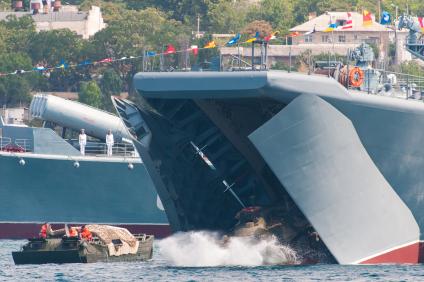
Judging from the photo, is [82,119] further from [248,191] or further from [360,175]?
[360,175]

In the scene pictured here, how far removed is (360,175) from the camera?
50.4 meters

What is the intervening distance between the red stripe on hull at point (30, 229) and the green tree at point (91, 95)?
4244cm

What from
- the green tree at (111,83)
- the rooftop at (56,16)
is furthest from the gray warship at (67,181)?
the rooftop at (56,16)

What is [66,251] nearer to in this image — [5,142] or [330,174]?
[330,174]

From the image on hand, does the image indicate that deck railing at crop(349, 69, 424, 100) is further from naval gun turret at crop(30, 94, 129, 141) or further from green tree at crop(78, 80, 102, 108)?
green tree at crop(78, 80, 102, 108)

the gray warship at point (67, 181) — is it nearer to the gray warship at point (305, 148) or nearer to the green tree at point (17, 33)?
Result: the gray warship at point (305, 148)

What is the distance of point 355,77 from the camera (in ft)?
168

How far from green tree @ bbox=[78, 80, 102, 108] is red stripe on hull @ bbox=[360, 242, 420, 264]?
69694 mm

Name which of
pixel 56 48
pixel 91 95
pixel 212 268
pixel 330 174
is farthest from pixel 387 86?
pixel 56 48

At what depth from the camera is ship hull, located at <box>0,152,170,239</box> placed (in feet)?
252

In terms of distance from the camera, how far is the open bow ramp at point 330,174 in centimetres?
4969

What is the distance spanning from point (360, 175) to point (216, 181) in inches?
224

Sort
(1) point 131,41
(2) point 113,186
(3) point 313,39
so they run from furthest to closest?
(3) point 313,39, (1) point 131,41, (2) point 113,186

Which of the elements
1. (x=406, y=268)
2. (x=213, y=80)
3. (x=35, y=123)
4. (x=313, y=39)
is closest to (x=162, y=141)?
(x=213, y=80)
